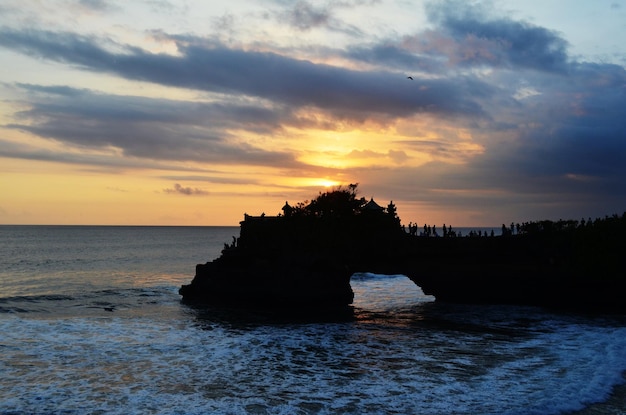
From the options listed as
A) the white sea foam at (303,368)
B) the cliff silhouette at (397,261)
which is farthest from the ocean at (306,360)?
the cliff silhouette at (397,261)

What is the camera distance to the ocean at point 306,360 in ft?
60.3

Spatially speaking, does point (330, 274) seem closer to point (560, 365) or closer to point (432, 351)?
point (432, 351)

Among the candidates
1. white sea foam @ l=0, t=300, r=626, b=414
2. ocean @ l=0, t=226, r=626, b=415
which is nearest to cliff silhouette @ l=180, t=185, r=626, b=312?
ocean @ l=0, t=226, r=626, b=415

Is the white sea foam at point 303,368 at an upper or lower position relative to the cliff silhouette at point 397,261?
lower

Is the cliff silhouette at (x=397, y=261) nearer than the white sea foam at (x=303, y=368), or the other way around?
the white sea foam at (x=303, y=368)

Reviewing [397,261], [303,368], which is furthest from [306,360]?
[397,261]

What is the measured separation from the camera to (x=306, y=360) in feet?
81.9

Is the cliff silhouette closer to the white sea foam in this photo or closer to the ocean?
the ocean

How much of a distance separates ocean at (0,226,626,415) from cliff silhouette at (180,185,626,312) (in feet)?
11.1

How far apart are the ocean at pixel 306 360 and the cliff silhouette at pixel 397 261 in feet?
11.1

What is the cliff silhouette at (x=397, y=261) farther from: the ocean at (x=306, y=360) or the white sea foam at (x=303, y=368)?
the white sea foam at (x=303, y=368)

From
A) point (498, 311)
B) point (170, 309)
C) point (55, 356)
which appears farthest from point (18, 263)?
point (498, 311)

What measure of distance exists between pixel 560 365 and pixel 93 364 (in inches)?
842

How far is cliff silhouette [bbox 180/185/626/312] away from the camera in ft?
142
